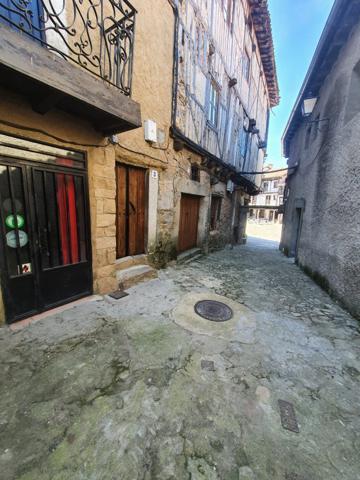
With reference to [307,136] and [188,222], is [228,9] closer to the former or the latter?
[307,136]

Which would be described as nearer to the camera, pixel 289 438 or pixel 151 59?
pixel 289 438

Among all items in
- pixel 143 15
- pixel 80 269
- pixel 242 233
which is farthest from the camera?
pixel 242 233

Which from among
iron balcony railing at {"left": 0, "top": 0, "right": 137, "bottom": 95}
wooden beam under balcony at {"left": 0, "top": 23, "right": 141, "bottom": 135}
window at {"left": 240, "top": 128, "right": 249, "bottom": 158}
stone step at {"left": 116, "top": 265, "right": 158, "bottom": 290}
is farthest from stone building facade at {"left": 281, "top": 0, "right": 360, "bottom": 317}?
iron balcony railing at {"left": 0, "top": 0, "right": 137, "bottom": 95}

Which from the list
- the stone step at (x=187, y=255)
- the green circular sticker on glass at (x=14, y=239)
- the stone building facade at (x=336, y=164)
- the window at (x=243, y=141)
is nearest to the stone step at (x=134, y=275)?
the stone step at (x=187, y=255)

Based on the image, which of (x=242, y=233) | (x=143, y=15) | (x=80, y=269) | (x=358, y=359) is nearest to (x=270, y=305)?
(x=358, y=359)

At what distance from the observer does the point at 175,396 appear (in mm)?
1708

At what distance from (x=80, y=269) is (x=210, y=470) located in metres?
2.87

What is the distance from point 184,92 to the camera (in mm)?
4918

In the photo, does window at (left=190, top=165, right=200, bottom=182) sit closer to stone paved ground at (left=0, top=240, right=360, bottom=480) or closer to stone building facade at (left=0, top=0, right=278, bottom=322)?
stone building facade at (left=0, top=0, right=278, bottom=322)

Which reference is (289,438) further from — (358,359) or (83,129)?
(83,129)

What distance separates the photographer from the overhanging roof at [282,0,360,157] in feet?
12.3

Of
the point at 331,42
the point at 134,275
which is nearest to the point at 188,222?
the point at 134,275

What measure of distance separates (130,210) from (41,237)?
1.82 m

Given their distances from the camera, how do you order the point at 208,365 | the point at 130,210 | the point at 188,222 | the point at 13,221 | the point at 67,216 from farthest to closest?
1. the point at 188,222
2. the point at 130,210
3. the point at 67,216
4. the point at 13,221
5. the point at 208,365
